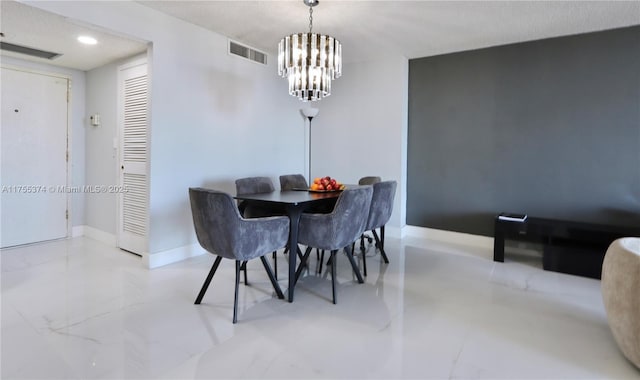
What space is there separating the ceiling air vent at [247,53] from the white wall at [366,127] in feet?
3.58

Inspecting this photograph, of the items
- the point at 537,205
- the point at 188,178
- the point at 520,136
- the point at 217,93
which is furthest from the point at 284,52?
the point at 537,205

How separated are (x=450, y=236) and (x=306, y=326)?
2.90 meters

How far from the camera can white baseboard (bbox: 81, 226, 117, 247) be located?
13.2ft

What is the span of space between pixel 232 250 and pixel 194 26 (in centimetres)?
254

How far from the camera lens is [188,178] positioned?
347cm

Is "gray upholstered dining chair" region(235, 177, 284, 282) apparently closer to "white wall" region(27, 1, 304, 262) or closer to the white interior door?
"white wall" region(27, 1, 304, 262)

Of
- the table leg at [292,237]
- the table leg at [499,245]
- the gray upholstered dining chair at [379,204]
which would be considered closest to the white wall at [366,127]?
the table leg at [499,245]

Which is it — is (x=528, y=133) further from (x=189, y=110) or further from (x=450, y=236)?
(x=189, y=110)

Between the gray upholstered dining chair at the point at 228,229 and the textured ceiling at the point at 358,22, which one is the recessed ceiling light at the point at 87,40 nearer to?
the textured ceiling at the point at 358,22

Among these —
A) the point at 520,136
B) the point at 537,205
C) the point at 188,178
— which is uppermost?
the point at 520,136

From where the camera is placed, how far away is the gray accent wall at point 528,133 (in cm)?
341

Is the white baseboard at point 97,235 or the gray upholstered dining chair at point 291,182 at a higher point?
the gray upholstered dining chair at point 291,182

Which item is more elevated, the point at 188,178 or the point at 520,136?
the point at 520,136

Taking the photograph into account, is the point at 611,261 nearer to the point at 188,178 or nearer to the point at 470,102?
the point at 470,102
